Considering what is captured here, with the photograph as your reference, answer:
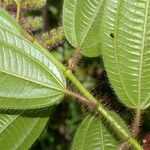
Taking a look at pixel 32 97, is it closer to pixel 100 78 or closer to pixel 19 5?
pixel 19 5

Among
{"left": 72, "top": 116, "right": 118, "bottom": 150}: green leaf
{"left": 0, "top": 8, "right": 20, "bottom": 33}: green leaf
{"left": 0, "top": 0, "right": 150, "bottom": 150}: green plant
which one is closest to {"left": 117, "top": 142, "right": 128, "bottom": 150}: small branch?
{"left": 0, "top": 0, "right": 150, "bottom": 150}: green plant

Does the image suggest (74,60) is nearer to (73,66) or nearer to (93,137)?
(73,66)

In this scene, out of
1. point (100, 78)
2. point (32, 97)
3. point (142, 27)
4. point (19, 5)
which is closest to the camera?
point (142, 27)

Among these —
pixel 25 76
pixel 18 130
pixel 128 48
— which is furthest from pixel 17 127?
pixel 128 48

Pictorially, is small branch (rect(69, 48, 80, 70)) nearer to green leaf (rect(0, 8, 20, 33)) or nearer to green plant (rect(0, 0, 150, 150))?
green plant (rect(0, 0, 150, 150))

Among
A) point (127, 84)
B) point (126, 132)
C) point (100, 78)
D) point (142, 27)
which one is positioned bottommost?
point (100, 78)

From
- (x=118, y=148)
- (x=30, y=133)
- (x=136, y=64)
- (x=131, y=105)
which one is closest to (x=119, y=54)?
(x=136, y=64)

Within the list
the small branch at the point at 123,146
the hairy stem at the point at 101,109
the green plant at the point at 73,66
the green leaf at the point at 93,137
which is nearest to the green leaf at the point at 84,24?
the green plant at the point at 73,66

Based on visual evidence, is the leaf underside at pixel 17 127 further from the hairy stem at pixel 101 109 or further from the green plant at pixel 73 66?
the hairy stem at pixel 101 109
